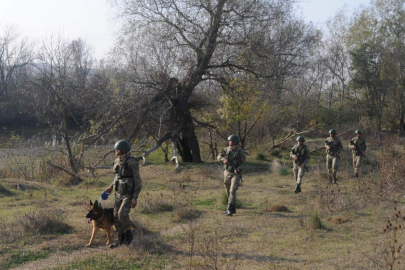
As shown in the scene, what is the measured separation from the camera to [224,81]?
17188 mm

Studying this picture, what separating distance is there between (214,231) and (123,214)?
2.03 metres

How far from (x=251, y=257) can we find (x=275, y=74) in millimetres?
11969

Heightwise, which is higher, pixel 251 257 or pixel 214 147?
pixel 214 147

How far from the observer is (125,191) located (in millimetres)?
6996

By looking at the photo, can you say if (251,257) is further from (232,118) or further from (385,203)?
(232,118)

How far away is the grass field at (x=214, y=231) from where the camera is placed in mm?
6121

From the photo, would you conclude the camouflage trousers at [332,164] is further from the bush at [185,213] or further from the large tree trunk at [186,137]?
the large tree trunk at [186,137]

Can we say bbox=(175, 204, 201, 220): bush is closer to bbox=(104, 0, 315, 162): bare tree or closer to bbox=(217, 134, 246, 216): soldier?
bbox=(217, 134, 246, 216): soldier

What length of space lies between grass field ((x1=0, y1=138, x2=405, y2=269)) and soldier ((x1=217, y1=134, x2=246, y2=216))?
0.37 m

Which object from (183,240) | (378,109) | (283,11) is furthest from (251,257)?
(378,109)

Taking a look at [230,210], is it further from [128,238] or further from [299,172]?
[299,172]

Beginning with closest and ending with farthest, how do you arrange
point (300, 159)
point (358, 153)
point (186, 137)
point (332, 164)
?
point (300, 159) < point (332, 164) < point (358, 153) < point (186, 137)

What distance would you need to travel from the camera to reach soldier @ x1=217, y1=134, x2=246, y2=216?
947cm

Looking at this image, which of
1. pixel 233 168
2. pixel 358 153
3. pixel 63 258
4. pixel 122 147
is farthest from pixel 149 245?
pixel 358 153
